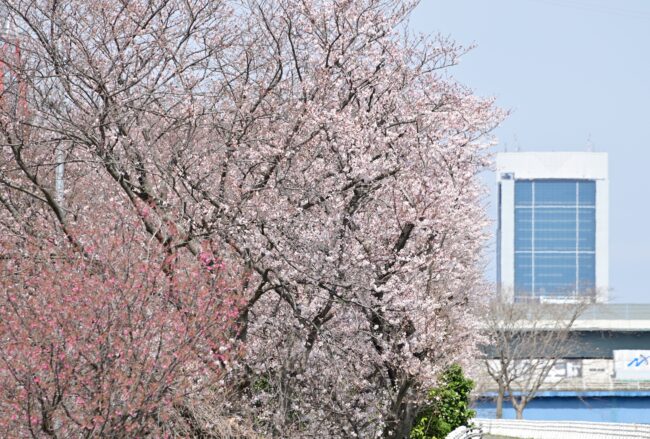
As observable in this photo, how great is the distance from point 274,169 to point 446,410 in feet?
38.6

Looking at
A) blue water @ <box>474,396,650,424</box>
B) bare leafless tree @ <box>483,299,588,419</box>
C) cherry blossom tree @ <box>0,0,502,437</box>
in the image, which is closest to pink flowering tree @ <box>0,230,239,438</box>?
cherry blossom tree @ <box>0,0,502,437</box>

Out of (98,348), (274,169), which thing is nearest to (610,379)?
(274,169)

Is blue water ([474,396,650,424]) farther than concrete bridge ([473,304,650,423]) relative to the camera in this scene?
Yes

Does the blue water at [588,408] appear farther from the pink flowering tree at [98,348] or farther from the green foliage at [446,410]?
the pink flowering tree at [98,348]

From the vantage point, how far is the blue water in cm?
8319

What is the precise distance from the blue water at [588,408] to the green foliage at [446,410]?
186ft

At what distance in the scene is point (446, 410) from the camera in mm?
25766

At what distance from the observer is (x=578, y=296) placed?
75.8 meters

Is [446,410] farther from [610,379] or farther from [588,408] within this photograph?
[610,379]

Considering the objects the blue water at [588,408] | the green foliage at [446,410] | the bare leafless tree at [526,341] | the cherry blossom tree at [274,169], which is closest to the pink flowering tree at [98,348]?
the cherry blossom tree at [274,169]

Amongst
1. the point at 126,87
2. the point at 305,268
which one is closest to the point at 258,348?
the point at 305,268

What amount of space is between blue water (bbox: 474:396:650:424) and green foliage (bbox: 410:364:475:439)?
56.6 metres

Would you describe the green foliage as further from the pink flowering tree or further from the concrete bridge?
the concrete bridge

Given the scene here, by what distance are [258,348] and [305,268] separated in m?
1.66
